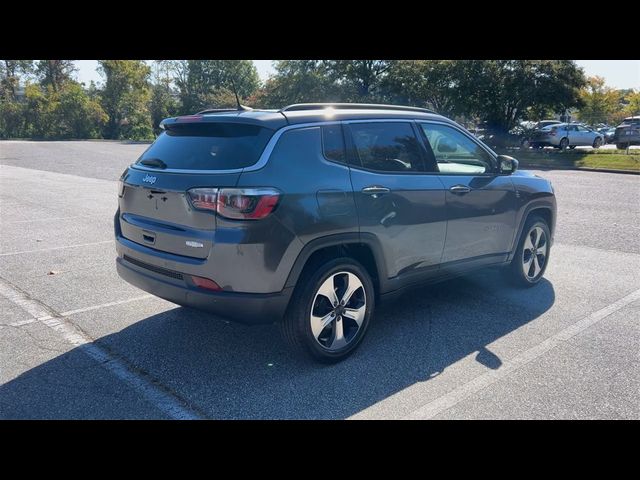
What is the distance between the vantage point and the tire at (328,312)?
3.70m

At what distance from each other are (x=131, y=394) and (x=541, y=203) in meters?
4.33

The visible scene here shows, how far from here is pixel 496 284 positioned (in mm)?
5887

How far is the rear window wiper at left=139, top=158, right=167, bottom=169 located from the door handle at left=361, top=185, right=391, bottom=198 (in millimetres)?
1463

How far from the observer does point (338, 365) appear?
3943 mm

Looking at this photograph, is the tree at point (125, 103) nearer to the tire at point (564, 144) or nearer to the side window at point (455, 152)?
the tire at point (564, 144)

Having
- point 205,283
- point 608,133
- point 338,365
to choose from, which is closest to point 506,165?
point 338,365

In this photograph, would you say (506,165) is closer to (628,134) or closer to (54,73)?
(628,134)

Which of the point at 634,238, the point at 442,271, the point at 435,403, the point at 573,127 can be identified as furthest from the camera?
the point at 573,127

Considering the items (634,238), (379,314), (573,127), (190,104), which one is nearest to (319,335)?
(379,314)

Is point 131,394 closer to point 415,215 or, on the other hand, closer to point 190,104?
point 415,215

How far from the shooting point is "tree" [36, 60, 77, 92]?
57.9 metres

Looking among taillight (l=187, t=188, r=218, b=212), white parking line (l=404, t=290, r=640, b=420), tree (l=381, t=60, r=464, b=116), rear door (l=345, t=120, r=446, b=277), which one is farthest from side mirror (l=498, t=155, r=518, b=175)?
tree (l=381, t=60, r=464, b=116)

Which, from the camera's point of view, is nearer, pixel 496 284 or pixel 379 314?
pixel 379 314

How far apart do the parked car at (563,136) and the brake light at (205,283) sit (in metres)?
29.7
